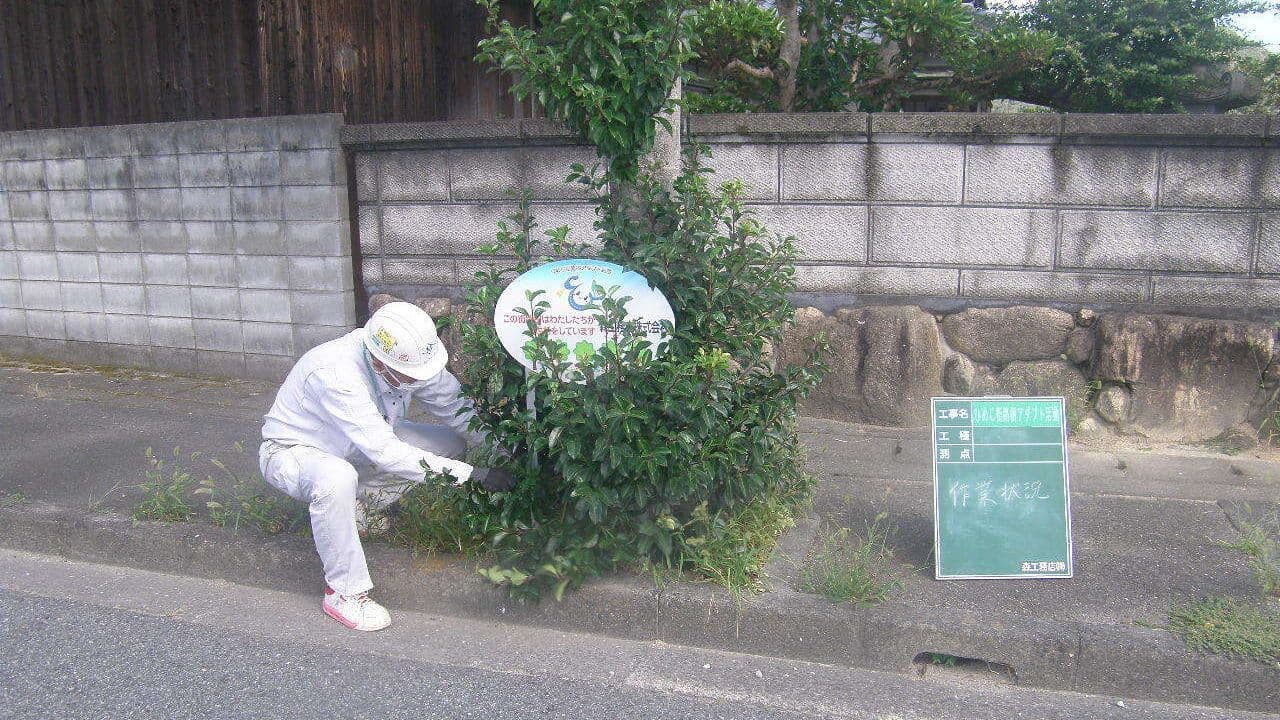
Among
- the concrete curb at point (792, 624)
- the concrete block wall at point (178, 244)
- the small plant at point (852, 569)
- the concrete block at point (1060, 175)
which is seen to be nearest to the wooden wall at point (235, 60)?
the concrete block wall at point (178, 244)

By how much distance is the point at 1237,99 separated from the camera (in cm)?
768

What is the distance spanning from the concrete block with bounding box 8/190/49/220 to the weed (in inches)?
336

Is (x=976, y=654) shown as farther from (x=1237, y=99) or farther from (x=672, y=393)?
(x=1237, y=99)

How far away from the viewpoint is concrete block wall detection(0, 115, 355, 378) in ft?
22.6

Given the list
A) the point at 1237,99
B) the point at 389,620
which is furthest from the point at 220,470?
the point at 1237,99

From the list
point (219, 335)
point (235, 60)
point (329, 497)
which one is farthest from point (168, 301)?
point (329, 497)

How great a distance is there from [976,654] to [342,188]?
5.16 m

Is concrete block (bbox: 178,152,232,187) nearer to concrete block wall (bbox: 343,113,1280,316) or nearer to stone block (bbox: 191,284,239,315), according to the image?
stone block (bbox: 191,284,239,315)

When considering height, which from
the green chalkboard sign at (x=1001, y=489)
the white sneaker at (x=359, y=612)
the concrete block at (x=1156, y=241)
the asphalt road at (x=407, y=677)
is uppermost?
the concrete block at (x=1156, y=241)

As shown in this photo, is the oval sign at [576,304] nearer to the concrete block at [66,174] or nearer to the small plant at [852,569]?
the small plant at [852,569]

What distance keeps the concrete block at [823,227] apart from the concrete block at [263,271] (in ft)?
11.4

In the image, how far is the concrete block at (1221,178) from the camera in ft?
17.2

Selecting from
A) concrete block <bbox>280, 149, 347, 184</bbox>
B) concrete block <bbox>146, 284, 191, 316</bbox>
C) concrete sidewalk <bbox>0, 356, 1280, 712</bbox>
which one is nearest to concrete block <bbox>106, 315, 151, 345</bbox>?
concrete block <bbox>146, 284, 191, 316</bbox>

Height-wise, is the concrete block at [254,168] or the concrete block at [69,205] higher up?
the concrete block at [254,168]
